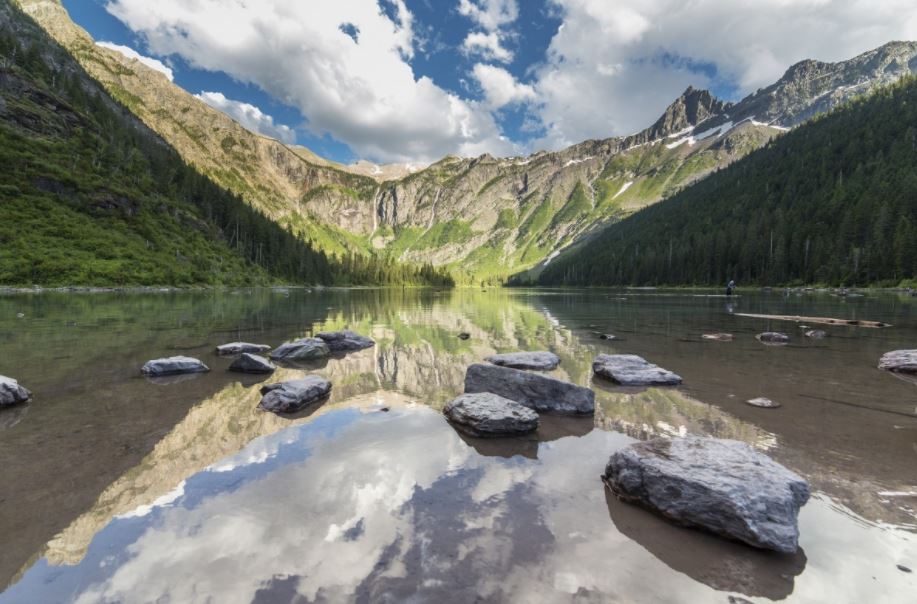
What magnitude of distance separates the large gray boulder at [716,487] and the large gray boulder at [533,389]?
3.93 metres

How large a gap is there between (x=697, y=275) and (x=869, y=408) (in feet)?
544

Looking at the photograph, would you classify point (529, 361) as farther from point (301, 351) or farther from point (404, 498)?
point (404, 498)

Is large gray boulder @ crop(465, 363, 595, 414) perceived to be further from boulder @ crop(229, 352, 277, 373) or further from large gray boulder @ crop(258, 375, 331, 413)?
boulder @ crop(229, 352, 277, 373)

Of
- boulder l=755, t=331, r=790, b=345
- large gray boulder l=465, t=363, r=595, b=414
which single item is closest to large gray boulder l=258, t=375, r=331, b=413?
large gray boulder l=465, t=363, r=595, b=414

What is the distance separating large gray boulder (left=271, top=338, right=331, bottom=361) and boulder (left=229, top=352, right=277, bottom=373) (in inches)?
101

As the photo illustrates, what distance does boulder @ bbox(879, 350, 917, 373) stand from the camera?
50.0 feet

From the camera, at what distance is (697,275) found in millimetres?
156875

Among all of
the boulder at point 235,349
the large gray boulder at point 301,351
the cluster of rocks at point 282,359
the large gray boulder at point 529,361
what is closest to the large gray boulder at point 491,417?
the cluster of rocks at point 282,359

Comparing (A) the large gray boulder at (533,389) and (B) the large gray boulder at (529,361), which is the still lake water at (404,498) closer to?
(A) the large gray boulder at (533,389)

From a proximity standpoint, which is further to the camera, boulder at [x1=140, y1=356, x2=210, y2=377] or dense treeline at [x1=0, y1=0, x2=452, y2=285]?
dense treeline at [x1=0, y1=0, x2=452, y2=285]

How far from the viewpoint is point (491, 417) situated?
9.80m

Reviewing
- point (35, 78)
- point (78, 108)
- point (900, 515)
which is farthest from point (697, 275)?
point (35, 78)

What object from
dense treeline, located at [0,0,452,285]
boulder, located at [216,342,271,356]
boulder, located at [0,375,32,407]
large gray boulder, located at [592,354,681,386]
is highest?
dense treeline, located at [0,0,452,285]

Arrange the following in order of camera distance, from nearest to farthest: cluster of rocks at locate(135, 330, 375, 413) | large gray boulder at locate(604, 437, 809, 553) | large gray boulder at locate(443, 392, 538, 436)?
large gray boulder at locate(604, 437, 809, 553) → large gray boulder at locate(443, 392, 538, 436) → cluster of rocks at locate(135, 330, 375, 413)
